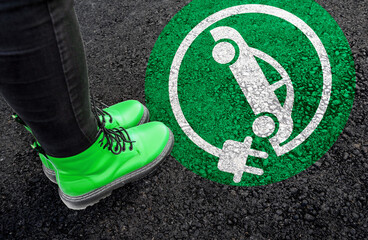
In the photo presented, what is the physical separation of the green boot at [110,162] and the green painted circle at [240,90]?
188 millimetres

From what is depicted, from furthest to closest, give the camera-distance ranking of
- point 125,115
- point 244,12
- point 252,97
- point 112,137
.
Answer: point 244,12, point 252,97, point 125,115, point 112,137

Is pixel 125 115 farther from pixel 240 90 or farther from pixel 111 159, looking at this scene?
pixel 240 90

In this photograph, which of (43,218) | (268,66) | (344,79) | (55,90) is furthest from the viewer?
(268,66)

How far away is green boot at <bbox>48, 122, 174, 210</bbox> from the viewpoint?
1613 millimetres

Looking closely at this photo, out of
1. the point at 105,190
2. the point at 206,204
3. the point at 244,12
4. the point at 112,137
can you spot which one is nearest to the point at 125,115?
the point at 112,137

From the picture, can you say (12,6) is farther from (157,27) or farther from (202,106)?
(157,27)

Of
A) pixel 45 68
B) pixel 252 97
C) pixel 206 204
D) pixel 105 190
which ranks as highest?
pixel 45 68

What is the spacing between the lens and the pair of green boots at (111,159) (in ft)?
5.32

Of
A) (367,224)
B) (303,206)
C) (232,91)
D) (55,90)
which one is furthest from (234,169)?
(55,90)

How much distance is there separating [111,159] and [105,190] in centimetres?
20

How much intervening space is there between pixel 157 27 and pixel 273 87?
1.16 m

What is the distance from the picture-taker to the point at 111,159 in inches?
68.6

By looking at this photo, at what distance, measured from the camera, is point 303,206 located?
170 centimetres

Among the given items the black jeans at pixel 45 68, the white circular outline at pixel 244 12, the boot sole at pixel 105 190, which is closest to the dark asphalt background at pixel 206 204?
the boot sole at pixel 105 190
